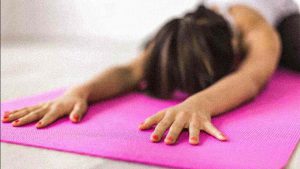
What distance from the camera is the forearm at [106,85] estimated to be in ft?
4.34

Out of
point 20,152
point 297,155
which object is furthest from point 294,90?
point 20,152

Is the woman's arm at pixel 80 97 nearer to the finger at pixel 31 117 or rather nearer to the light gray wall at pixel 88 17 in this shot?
the finger at pixel 31 117

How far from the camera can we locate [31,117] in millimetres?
1148

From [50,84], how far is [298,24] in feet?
3.34

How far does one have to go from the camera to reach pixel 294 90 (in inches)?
54.1

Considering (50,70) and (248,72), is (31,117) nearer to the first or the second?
(248,72)

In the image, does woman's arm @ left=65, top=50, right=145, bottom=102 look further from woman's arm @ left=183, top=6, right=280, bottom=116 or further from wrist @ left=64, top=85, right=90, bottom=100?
woman's arm @ left=183, top=6, right=280, bottom=116

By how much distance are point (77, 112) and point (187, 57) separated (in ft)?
1.24

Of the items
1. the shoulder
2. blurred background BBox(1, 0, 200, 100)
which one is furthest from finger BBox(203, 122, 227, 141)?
blurred background BBox(1, 0, 200, 100)

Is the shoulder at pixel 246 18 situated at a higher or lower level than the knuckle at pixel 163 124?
higher

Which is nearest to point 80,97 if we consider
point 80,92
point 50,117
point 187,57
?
point 80,92

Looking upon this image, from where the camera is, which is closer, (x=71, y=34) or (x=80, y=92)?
(x=80, y=92)

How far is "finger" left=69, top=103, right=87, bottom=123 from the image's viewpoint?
3.77 ft

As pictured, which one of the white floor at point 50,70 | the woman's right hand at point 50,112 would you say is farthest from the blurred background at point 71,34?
the woman's right hand at point 50,112
